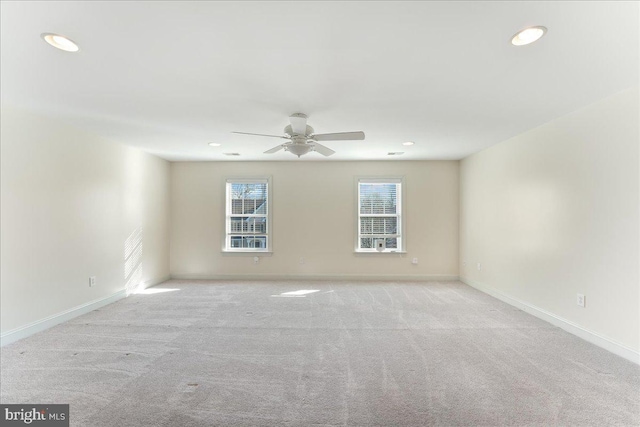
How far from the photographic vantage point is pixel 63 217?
3568 millimetres

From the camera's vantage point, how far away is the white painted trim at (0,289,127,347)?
2928 mm

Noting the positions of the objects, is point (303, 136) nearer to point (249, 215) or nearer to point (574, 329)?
point (249, 215)

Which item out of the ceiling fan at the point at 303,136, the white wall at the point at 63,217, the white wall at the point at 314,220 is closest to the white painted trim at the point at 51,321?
the white wall at the point at 63,217

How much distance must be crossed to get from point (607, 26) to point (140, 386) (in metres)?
3.85

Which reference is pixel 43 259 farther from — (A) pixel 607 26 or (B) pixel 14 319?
(A) pixel 607 26

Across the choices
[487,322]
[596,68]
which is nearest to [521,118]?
[596,68]

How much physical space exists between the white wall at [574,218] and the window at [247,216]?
4200mm

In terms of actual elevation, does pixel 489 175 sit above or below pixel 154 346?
above

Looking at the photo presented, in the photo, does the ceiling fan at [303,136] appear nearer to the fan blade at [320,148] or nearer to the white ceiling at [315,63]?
the fan blade at [320,148]

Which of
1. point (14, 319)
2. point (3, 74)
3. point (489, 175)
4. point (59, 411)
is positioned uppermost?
point (3, 74)

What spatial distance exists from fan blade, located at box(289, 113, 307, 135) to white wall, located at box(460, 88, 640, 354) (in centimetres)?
291

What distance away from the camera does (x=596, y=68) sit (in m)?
2.26

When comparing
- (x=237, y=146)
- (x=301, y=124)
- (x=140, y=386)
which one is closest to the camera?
(x=140, y=386)

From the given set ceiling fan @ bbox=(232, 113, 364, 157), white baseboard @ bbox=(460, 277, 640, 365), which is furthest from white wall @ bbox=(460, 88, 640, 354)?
ceiling fan @ bbox=(232, 113, 364, 157)
